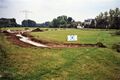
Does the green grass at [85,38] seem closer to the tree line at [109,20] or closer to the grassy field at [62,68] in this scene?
the grassy field at [62,68]

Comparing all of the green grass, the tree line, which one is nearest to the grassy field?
the green grass

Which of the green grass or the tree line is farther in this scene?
the tree line

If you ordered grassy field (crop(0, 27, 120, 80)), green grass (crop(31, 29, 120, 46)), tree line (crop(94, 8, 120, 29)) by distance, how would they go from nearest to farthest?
grassy field (crop(0, 27, 120, 80)) < green grass (crop(31, 29, 120, 46)) < tree line (crop(94, 8, 120, 29))

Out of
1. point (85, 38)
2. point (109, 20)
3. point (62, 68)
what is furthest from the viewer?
point (109, 20)

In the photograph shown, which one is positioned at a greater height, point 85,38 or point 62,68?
point 85,38

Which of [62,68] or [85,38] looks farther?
[85,38]

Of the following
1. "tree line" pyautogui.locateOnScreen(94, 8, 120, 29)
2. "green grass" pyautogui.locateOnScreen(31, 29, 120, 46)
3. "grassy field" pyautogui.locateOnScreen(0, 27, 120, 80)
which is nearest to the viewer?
"grassy field" pyautogui.locateOnScreen(0, 27, 120, 80)

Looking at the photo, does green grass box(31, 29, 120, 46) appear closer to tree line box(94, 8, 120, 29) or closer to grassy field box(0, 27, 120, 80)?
grassy field box(0, 27, 120, 80)

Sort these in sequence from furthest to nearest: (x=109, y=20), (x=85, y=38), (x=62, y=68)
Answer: (x=109, y=20) → (x=85, y=38) → (x=62, y=68)

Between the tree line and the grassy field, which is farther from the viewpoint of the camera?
the tree line

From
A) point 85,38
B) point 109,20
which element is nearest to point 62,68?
point 85,38

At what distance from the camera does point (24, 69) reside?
56.1 feet

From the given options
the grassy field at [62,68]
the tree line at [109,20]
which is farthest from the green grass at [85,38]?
the tree line at [109,20]

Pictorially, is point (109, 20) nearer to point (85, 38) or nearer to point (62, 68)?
point (85, 38)
